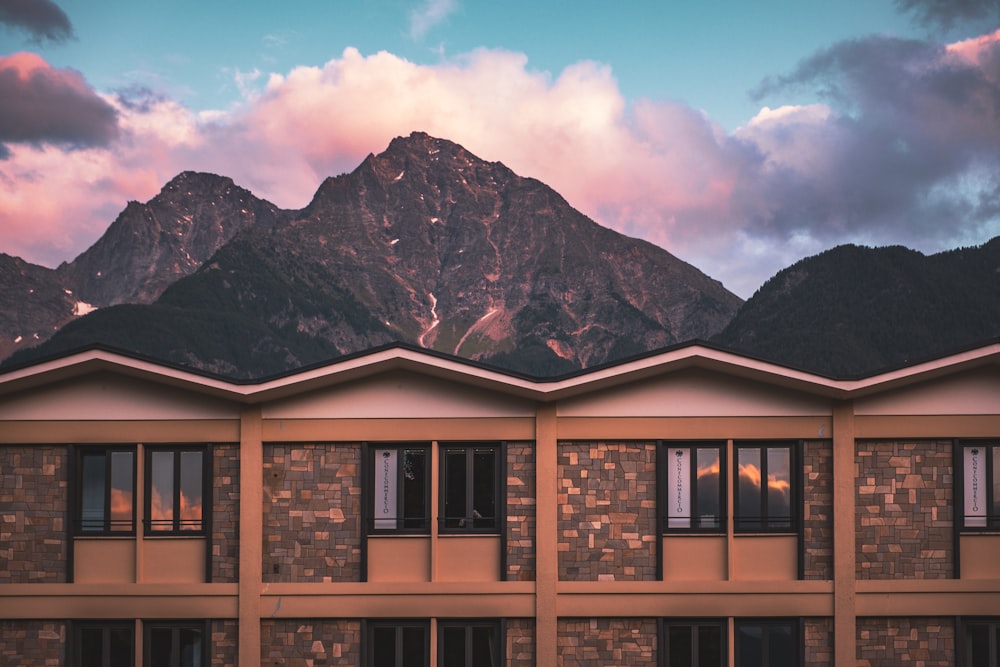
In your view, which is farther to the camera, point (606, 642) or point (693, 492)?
point (693, 492)

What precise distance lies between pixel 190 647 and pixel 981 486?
14.1m

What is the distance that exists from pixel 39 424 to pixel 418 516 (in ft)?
22.5

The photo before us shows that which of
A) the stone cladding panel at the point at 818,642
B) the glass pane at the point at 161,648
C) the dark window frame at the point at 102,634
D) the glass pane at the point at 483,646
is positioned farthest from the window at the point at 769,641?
the dark window frame at the point at 102,634

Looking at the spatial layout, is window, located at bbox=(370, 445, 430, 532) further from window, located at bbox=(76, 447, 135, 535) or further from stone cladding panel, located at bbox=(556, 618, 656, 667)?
window, located at bbox=(76, 447, 135, 535)

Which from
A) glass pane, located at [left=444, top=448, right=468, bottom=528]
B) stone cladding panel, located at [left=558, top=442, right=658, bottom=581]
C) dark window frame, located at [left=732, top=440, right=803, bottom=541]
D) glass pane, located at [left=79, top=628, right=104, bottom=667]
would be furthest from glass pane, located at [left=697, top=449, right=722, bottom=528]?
glass pane, located at [left=79, top=628, right=104, bottom=667]

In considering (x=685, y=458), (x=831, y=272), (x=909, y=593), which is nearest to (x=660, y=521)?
(x=685, y=458)

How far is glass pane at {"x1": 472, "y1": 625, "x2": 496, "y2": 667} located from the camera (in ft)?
55.7

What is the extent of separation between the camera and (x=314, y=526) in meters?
17.0

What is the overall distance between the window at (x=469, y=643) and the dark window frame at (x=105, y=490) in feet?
19.0

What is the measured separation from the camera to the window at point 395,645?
16.9 meters

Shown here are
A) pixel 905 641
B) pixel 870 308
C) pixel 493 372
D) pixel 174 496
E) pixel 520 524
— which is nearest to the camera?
pixel 493 372

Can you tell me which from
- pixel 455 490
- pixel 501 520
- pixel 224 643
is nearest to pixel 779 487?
pixel 501 520

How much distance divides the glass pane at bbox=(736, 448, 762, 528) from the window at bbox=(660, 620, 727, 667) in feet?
6.05

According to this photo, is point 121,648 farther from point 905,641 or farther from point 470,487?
point 905,641
